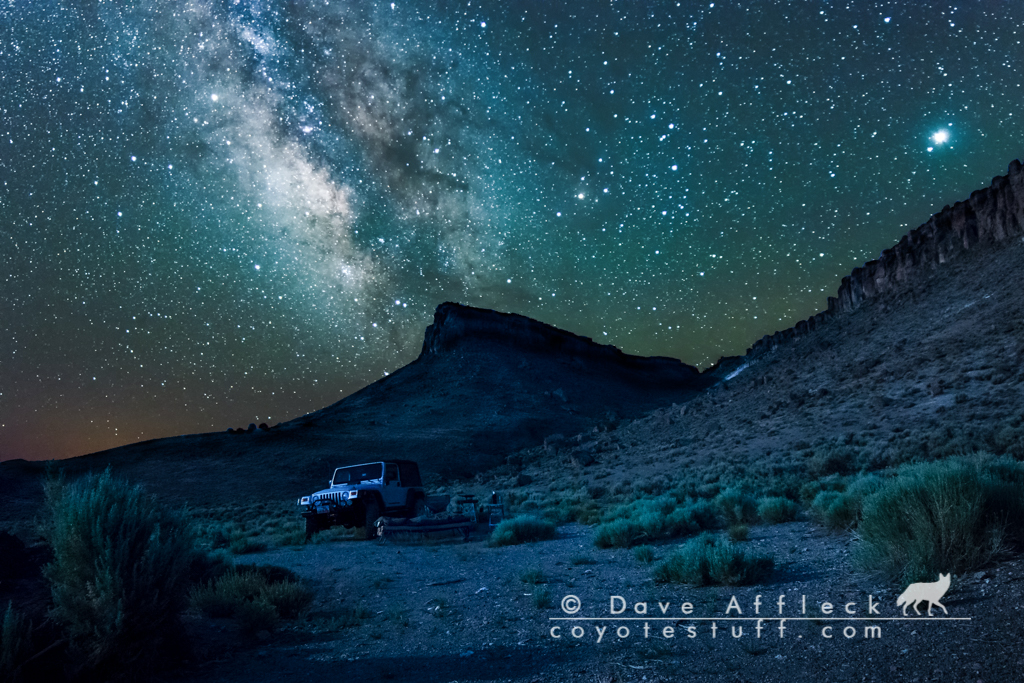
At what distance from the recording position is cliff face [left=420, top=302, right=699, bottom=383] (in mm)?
91625

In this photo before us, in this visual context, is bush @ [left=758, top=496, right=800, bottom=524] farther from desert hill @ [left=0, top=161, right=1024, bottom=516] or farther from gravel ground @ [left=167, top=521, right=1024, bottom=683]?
desert hill @ [left=0, top=161, right=1024, bottom=516]

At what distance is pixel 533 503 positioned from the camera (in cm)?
2458


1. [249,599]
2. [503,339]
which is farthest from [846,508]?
[503,339]

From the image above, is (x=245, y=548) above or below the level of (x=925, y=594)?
below

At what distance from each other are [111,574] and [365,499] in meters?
11.4

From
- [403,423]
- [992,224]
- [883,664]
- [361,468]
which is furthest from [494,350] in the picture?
[883,664]

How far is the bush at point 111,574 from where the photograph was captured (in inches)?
199

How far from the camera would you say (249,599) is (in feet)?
26.2

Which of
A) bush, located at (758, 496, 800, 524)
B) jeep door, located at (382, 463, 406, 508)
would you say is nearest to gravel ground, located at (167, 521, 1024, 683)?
bush, located at (758, 496, 800, 524)

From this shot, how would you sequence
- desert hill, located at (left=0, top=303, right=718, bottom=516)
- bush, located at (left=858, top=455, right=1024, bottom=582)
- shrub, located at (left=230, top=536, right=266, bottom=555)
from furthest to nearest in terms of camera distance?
1. desert hill, located at (left=0, top=303, right=718, bottom=516)
2. shrub, located at (left=230, top=536, right=266, bottom=555)
3. bush, located at (left=858, top=455, right=1024, bottom=582)

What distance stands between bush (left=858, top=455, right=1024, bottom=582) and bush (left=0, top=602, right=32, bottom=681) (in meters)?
7.90

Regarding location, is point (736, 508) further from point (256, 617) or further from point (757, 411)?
point (757, 411)

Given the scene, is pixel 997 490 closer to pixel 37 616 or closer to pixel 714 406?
pixel 37 616

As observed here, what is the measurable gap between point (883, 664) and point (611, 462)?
112 ft
